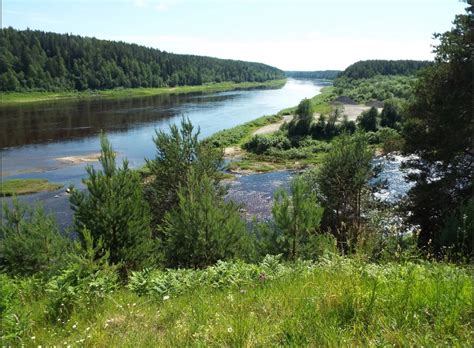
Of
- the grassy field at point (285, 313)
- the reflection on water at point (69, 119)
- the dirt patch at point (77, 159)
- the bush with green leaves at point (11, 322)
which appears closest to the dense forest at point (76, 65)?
the reflection on water at point (69, 119)

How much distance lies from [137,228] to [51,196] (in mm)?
27869

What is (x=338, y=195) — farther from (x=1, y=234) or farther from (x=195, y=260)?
(x=1, y=234)

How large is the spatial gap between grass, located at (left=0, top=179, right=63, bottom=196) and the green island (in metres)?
21.3

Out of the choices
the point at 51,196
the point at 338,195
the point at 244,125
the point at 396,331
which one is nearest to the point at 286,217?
the point at 338,195

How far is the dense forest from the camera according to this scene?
12612 cm

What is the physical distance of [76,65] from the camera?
143125 mm

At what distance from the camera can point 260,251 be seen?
1609 cm

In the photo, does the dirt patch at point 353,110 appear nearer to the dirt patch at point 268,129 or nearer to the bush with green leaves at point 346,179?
the dirt patch at point 268,129

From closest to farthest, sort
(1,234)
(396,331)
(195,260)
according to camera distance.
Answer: (396,331)
(195,260)
(1,234)

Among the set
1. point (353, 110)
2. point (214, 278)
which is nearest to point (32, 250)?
point (214, 278)

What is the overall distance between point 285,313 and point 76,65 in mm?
156192

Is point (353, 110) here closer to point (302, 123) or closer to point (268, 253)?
point (302, 123)

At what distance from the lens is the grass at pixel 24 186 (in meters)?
40.1

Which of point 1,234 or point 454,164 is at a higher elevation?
point 454,164
